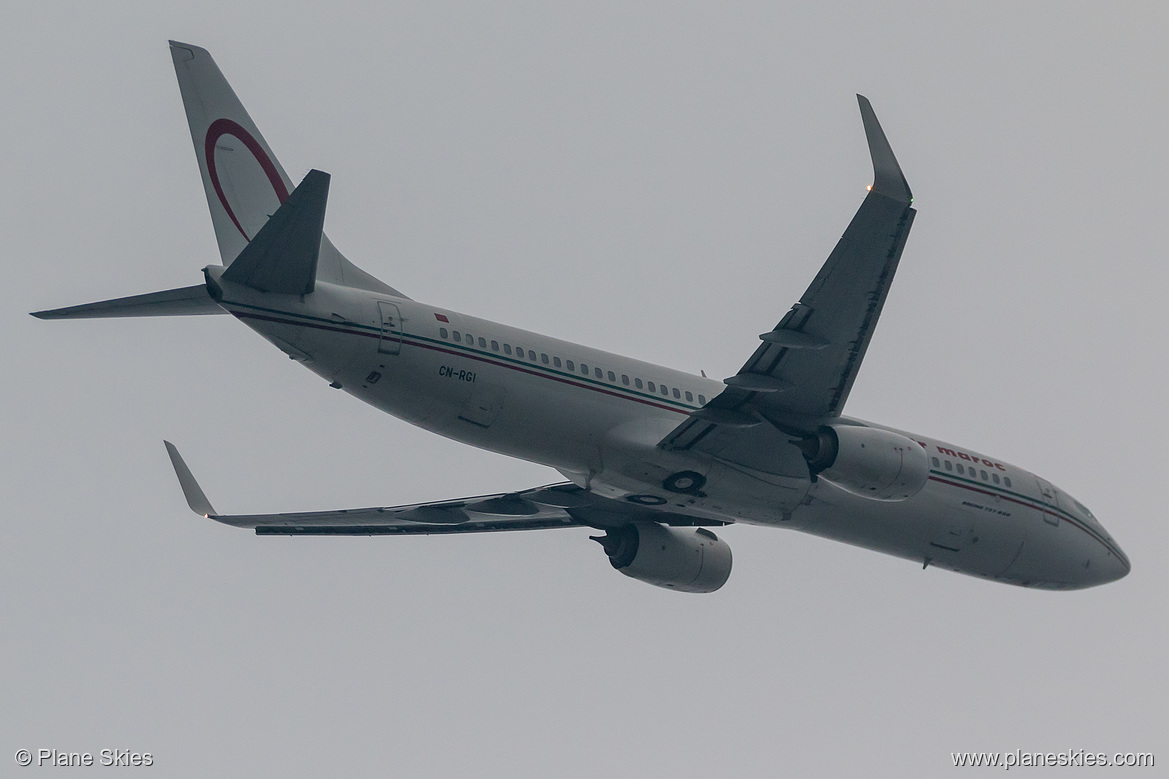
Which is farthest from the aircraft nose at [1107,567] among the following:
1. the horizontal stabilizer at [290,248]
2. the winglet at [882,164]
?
the horizontal stabilizer at [290,248]

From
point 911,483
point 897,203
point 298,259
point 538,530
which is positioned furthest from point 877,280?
point 538,530

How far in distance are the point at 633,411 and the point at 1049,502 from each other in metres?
10.6

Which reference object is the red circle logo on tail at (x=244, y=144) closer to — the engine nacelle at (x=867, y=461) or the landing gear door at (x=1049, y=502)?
the engine nacelle at (x=867, y=461)

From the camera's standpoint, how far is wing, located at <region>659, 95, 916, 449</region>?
2478cm

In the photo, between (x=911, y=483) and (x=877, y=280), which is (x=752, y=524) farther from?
(x=877, y=280)

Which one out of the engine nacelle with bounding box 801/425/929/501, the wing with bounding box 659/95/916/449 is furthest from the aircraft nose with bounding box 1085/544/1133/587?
the wing with bounding box 659/95/916/449

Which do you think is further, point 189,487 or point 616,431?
point 189,487

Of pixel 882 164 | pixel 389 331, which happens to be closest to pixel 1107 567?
pixel 882 164

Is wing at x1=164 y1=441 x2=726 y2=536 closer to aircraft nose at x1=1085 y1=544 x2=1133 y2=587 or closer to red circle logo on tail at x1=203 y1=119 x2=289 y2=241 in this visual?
red circle logo on tail at x1=203 y1=119 x2=289 y2=241

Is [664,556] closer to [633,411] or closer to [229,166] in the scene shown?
[633,411]

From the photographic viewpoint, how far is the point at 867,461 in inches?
1093

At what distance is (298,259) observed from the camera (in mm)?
24750

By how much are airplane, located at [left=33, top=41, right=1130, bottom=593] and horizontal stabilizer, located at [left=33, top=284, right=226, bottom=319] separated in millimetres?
36

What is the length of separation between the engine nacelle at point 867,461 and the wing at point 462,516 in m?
5.28
